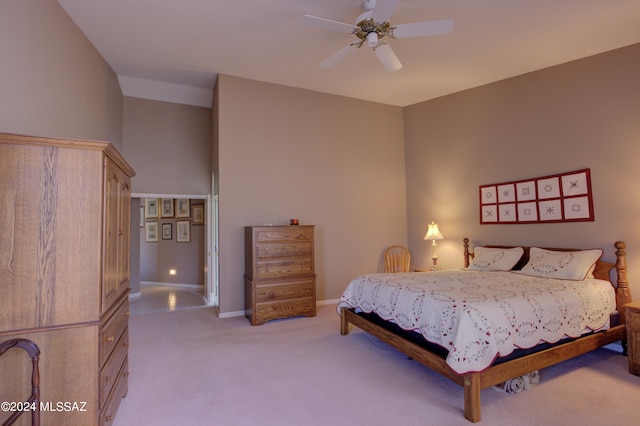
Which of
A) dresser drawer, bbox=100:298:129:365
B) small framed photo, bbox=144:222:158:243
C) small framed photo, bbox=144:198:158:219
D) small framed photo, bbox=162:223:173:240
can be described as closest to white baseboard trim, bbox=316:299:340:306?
dresser drawer, bbox=100:298:129:365

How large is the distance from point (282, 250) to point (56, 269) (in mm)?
2820

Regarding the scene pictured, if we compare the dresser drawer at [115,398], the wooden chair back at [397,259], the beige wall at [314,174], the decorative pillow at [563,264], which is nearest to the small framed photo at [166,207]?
the beige wall at [314,174]

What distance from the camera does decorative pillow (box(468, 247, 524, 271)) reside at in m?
3.89

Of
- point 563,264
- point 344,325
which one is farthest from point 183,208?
point 563,264

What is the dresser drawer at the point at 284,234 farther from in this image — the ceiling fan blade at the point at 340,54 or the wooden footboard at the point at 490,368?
the ceiling fan blade at the point at 340,54

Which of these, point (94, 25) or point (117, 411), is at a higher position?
point (94, 25)

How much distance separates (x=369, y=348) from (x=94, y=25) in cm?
441

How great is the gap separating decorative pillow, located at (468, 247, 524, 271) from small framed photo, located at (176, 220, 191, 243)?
587 centimetres

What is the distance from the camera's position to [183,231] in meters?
7.27

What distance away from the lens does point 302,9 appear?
9.98 feet

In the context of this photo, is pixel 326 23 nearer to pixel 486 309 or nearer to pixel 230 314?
pixel 486 309

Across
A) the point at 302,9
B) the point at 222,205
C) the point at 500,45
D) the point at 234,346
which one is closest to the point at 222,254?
the point at 222,205

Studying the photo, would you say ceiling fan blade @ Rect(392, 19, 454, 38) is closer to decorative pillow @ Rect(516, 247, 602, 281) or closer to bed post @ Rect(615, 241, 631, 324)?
decorative pillow @ Rect(516, 247, 602, 281)

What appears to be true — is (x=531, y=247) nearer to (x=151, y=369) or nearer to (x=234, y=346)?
(x=234, y=346)
